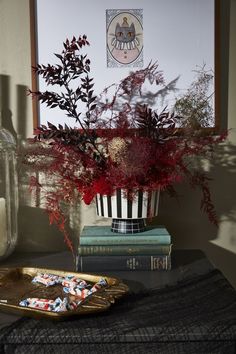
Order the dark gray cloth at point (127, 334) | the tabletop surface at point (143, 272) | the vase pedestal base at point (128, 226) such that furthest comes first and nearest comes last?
the vase pedestal base at point (128, 226)
the tabletop surface at point (143, 272)
the dark gray cloth at point (127, 334)

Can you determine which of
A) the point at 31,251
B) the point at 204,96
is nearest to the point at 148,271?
the point at 31,251

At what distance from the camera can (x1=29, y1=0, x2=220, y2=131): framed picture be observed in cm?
117

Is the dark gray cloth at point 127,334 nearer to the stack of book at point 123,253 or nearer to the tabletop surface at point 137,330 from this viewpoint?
the tabletop surface at point 137,330

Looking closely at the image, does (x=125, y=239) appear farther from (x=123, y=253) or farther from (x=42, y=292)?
(x=42, y=292)

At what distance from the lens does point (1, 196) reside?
1.12 metres

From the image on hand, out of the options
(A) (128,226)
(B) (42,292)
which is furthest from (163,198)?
(B) (42,292)

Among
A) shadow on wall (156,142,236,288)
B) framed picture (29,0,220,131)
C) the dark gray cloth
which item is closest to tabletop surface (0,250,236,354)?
the dark gray cloth

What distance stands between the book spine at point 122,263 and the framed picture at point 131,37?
1.37 feet

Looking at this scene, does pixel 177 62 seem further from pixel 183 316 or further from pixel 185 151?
pixel 183 316

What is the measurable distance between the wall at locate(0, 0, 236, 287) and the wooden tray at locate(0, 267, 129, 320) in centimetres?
30

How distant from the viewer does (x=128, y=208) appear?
38.0 inches

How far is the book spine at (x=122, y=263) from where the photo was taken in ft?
3.06

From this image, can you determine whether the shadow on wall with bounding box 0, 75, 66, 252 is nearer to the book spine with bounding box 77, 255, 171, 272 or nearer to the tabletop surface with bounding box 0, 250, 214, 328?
the tabletop surface with bounding box 0, 250, 214, 328

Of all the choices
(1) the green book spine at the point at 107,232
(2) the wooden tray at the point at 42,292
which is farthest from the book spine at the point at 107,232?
(2) the wooden tray at the point at 42,292
